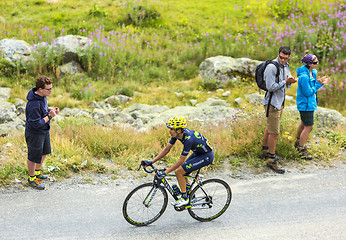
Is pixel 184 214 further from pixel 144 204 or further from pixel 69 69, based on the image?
pixel 69 69

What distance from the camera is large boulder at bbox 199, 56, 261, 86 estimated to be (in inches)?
494

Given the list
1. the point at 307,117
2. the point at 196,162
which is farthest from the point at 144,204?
the point at 307,117

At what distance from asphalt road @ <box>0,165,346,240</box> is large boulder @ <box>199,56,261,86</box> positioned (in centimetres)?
643

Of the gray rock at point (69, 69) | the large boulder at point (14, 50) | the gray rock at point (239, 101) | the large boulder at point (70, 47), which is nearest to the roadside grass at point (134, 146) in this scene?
the gray rock at point (239, 101)

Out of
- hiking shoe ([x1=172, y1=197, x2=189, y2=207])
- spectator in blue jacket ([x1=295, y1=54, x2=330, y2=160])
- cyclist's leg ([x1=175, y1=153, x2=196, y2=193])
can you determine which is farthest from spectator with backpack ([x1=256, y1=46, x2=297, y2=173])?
hiking shoe ([x1=172, y1=197, x2=189, y2=207])

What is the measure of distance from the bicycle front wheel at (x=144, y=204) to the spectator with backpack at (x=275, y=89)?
2.83 metres

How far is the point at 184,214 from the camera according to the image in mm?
5652

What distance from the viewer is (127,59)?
13.5 m

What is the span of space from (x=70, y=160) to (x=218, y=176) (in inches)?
115

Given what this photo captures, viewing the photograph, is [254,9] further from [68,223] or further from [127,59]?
[68,223]

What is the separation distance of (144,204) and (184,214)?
0.82 meters

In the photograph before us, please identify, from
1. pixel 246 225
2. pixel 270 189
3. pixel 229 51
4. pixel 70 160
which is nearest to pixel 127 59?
pixel 229 51

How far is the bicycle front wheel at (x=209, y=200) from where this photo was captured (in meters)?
5.37

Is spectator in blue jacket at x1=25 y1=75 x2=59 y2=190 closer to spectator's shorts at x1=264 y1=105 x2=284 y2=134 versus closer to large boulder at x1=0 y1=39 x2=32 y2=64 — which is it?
spectator's shorts at x1=264 y1=105 x2=284 y2=134
